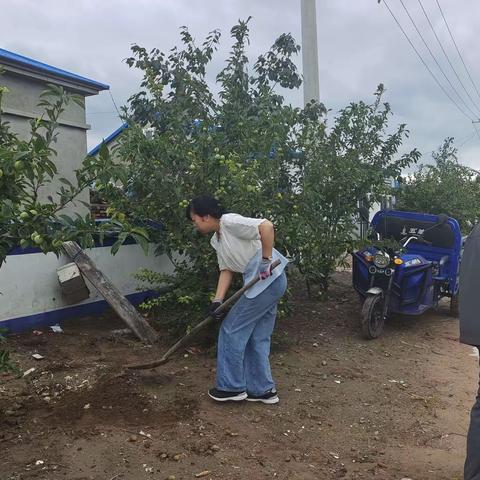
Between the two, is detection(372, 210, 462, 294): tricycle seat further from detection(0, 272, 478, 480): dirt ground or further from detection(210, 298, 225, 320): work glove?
detection(210, 298, 225, 320): work glove

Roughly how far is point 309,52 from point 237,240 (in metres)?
6.94

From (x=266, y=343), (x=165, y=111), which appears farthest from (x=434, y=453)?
(x=165, y=111)

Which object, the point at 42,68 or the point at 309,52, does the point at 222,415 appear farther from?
the point at 309,52

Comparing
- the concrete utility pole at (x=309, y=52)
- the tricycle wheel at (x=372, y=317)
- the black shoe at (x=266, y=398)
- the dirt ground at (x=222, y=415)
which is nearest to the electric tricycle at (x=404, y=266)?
the tricycle wheel at (x=372, y=317)

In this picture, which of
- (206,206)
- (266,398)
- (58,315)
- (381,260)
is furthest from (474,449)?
(58,315)

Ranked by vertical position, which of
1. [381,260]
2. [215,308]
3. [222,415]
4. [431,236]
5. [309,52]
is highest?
[309,52]

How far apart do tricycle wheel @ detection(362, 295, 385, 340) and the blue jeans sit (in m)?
2.34

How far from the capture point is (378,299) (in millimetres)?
6562

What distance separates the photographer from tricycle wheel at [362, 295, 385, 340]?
6367 millimetres

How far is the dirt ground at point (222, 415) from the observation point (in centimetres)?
340

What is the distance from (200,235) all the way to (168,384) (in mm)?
1461

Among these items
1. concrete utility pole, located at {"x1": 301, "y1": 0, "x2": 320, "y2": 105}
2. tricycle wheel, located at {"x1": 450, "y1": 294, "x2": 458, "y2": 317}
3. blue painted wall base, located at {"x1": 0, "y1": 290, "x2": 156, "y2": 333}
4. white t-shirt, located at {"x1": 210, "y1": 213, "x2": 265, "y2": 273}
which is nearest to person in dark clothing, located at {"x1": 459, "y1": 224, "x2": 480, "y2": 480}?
white t-shirt, located at {"x1": 210, "y1": 213, "x2": 265, "y2": 273}

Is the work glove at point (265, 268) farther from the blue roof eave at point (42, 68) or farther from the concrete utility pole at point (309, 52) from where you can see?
the concrete utility pole at point (309, 52)

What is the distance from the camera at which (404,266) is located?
22.3 ft
